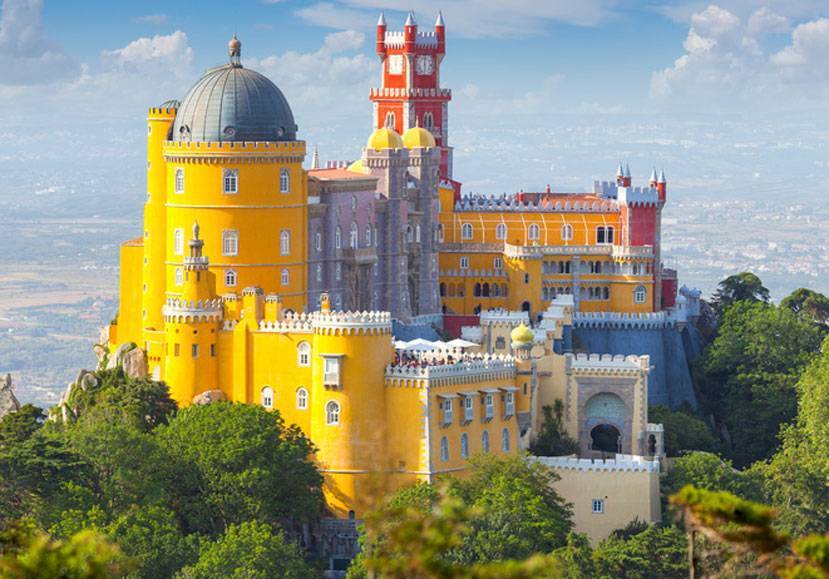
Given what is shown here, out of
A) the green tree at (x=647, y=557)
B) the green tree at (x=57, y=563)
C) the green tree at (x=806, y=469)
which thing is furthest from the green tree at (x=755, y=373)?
the green tree at (x=57, y=563)

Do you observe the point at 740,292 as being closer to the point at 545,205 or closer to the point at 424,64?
the point at 545,205

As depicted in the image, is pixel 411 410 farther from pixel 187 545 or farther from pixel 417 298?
pixel 417 298

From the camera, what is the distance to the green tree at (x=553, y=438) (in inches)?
4198

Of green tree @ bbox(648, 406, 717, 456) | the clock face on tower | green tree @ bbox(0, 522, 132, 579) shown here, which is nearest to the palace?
green tree @ bbox(648, 406, 717, 456)

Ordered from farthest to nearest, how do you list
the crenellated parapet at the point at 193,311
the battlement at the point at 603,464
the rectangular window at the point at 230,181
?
the rectangular window at the point at 230,181 < the crenellated parapet at the point at 193,311 < the battlement at the point at 603,464

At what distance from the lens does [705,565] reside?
9081 centimetres

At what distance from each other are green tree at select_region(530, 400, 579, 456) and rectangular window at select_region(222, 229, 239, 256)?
15.9m

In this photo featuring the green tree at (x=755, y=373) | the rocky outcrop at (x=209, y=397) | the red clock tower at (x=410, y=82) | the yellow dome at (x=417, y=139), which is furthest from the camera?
the red clock tower at (x=410, y=82)

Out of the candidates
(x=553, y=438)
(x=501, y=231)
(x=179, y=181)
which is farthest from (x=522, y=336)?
(x=501, y=231)

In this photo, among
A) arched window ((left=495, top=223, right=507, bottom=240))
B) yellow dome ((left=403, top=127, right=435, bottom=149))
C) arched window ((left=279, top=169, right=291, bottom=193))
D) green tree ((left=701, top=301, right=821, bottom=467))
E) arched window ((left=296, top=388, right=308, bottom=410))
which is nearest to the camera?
arched window ((left=296, top=388, right=308, bottom=410))

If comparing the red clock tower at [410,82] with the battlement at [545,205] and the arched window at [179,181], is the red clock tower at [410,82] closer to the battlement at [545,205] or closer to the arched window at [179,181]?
the battlement at [545,205]

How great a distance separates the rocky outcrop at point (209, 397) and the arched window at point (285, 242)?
1005cm

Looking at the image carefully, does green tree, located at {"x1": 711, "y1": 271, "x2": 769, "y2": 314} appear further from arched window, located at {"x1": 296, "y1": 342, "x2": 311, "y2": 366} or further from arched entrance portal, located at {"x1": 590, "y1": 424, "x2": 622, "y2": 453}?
arched window, located at {"x1": 296, "y1": 342, "x2": 311, "y2": 366}

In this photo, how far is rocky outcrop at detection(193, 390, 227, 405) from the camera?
10319 centimetres
